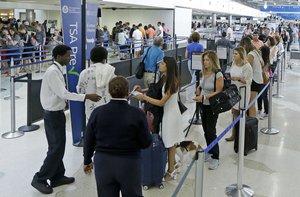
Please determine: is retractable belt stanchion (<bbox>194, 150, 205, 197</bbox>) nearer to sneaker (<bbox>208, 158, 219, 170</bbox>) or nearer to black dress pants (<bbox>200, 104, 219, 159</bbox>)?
black dress pants (<bbox>200, 104, 219, 159</bbox>)

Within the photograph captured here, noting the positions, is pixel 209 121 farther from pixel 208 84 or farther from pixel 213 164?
pixel 213 164

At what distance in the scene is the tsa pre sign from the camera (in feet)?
16.6

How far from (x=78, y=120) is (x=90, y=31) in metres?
1.42

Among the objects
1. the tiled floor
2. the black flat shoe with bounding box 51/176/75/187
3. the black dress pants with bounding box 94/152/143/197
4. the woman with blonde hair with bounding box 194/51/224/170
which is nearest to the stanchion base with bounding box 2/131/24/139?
the tiled floor

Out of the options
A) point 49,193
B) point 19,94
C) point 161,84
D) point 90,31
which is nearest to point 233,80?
point 161,84

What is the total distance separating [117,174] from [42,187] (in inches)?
71.9

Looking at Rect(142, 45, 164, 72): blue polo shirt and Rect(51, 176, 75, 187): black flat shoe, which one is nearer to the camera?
Rect(51, 176, 75, 187): black flat shoe

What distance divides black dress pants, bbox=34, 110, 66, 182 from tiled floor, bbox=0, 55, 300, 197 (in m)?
0.25

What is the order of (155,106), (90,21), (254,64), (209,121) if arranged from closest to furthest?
(155,106)
(209,121)
(90,21)
(254,64)

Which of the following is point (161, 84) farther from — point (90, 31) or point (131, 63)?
point (131, 63)

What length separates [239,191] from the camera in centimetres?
407

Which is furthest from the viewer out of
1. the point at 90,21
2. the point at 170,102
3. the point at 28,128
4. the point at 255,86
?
the point at 28,128

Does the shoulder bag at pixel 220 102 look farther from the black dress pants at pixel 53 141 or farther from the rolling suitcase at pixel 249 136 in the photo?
the black dress pants at pixel 53 141

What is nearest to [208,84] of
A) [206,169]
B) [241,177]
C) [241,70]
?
[241,70]
